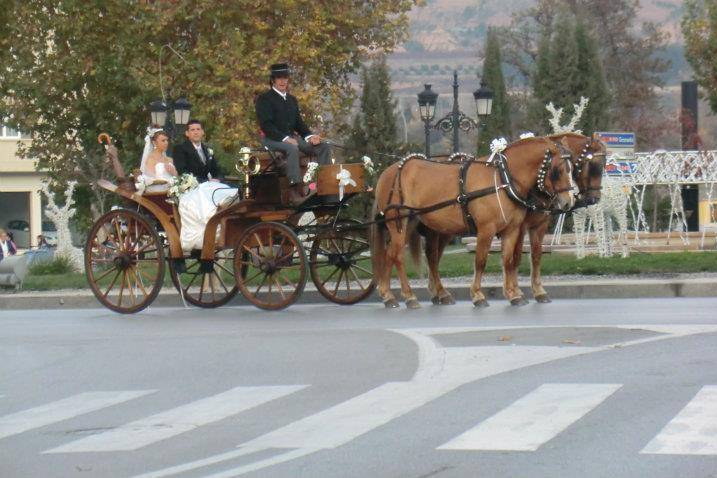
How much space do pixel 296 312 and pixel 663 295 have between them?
4.82 metres

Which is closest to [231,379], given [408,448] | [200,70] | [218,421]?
[218,421]

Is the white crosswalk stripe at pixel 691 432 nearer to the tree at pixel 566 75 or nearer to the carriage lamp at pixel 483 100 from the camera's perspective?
the carriage lamp at pixel 483 100

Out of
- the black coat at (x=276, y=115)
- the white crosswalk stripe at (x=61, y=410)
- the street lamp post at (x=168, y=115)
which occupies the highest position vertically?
the street lamp post at (x=168, y=115)

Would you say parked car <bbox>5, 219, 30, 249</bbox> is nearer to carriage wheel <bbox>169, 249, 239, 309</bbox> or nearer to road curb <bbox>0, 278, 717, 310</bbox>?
road curb <bbox>0, 278, 717, 310</bbox>

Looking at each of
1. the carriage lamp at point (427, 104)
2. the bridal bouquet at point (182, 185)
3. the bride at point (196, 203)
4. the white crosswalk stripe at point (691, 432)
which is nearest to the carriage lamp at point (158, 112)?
the carriage lamp at point (427, 104)

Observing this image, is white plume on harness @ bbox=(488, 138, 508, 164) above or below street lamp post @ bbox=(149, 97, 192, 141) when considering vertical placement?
below

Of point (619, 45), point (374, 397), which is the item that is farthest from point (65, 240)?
point (619, 45)

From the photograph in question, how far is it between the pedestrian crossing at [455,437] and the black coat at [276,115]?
7310 mm

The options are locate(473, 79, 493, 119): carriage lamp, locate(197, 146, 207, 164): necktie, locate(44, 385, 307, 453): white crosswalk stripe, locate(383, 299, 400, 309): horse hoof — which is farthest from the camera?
locate(473, 79, 493, 119): carriage lamp

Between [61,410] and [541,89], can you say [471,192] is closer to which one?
[61,410]

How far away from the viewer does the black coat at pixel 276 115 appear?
18969 mm

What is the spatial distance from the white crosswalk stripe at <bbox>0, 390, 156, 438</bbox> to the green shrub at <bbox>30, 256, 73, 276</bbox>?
19.0 meters

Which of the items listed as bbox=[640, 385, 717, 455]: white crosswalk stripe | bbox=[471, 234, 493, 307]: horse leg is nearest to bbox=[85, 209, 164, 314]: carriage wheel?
bbox=[471, 234, 493, 307]: horse leg

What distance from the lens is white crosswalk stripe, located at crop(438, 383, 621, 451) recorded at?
8930 mm
